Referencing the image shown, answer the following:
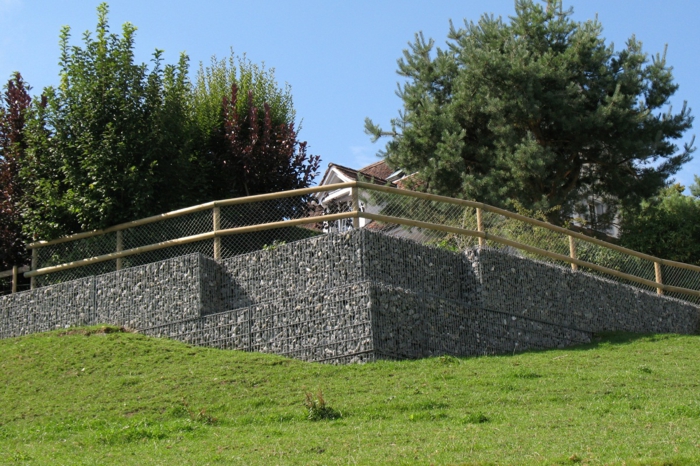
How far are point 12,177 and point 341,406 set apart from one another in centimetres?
1297

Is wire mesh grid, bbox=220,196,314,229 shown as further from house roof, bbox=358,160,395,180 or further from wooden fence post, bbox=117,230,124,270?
house roof, bbox=358,160,395,180

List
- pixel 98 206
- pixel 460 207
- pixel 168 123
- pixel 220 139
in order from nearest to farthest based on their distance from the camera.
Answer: pixel 460 207, pixel 98 206, pixel 168 123, pixel 220 139

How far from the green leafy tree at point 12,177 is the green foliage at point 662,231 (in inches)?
625

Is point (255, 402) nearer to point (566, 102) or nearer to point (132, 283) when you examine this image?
point (132, 283)

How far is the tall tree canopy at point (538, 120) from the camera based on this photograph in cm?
2600

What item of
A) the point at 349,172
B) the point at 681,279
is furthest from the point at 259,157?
the point at 349,172

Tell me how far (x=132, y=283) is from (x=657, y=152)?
51.3ft

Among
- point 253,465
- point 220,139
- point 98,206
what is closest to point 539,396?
point 253,465

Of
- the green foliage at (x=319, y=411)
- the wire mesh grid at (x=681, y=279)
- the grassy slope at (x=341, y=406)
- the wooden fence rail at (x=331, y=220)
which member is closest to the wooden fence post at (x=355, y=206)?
the wooden fence rail at (x=331, y=220)

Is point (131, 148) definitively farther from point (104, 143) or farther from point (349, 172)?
point (349, 172)

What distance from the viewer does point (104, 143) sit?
21.2m

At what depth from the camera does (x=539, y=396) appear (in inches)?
538

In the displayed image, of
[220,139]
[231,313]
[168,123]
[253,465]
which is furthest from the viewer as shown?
[220,139]

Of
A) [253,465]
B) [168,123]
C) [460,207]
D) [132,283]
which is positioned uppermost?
[168,123]
